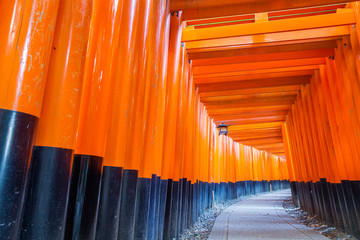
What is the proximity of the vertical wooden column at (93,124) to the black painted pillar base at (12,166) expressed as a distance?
673 millimetres

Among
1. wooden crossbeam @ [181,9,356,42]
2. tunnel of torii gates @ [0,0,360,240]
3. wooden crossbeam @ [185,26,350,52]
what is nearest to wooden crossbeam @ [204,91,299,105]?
tunnel of torii gates @ [0,0,360,240]

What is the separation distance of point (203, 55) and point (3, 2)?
19.0ft

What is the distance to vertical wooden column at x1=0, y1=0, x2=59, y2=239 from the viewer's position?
3.73 ft

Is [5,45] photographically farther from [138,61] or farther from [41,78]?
[138,61]

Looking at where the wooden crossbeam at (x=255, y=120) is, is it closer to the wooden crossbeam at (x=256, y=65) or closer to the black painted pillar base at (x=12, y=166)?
the wooden crossbeam at (x=256, y=65)

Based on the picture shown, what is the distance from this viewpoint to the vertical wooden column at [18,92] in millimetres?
1137

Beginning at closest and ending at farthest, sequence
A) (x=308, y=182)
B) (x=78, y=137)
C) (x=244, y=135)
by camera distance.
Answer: (x=78, y=137)
(x=308, y=182)
(x=244, y=135)

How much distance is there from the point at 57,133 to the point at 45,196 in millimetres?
363

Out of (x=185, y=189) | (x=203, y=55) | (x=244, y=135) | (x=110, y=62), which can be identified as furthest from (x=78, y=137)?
(x=244, y=135)

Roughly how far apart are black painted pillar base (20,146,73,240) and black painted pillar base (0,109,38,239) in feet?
0.46

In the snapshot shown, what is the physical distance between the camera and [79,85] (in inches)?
60.9

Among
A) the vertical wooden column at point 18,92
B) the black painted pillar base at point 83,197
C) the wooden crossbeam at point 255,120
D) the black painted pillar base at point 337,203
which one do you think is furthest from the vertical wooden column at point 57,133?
the wooden crossbeam at point 255,120

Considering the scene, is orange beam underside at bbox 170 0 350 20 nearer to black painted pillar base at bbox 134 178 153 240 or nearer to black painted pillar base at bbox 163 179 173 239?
black painted pillar base at bbox 163 179 173 239

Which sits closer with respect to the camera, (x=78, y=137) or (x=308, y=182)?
(x=78, y=137)
